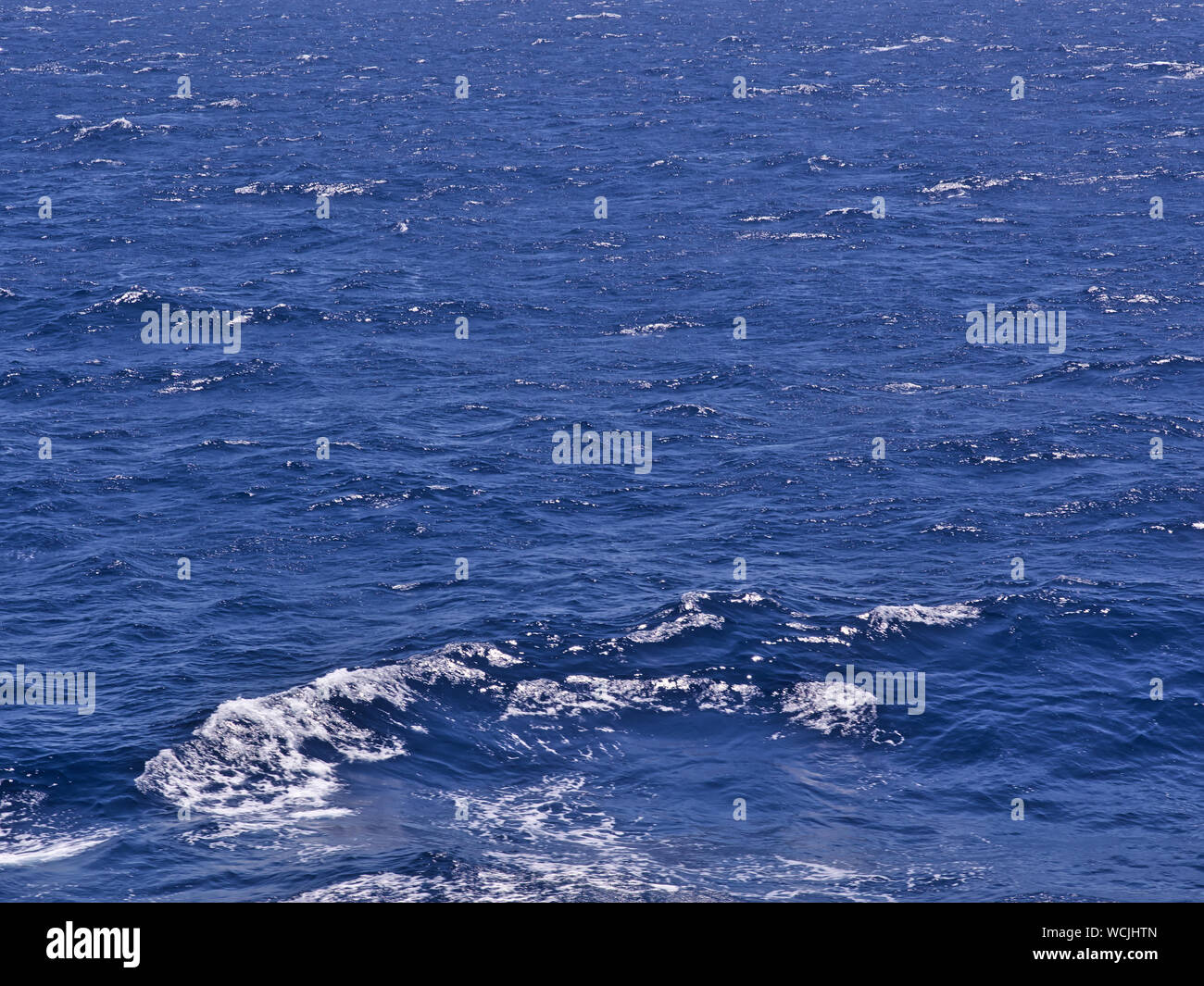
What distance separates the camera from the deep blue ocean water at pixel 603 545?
6094cm

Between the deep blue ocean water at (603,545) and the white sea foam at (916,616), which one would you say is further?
the white sea foam at (916,616)

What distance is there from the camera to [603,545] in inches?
3344

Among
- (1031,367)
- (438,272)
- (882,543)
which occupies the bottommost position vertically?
(882,543)

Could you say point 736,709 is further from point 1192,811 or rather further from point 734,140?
point 734,140

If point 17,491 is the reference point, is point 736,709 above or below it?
below

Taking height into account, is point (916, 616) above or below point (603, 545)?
below

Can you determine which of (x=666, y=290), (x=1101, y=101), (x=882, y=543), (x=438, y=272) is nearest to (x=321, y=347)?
(x=438, y=272)

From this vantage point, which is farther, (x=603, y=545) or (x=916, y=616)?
(x=603, y=545)

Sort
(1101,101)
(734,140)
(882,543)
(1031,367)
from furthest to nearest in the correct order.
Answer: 1. (1101,101)
2. (734,140)
3. (1031,367)
4. (882,543)

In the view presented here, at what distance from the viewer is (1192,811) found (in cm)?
6234

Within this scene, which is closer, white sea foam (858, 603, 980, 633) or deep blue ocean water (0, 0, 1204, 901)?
deep blue ocean water (0, 0, 1204, 901)

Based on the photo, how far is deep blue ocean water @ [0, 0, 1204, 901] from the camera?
60.9 metres

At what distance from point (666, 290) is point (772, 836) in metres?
71.7

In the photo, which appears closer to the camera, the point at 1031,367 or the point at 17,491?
the point at 17,491
